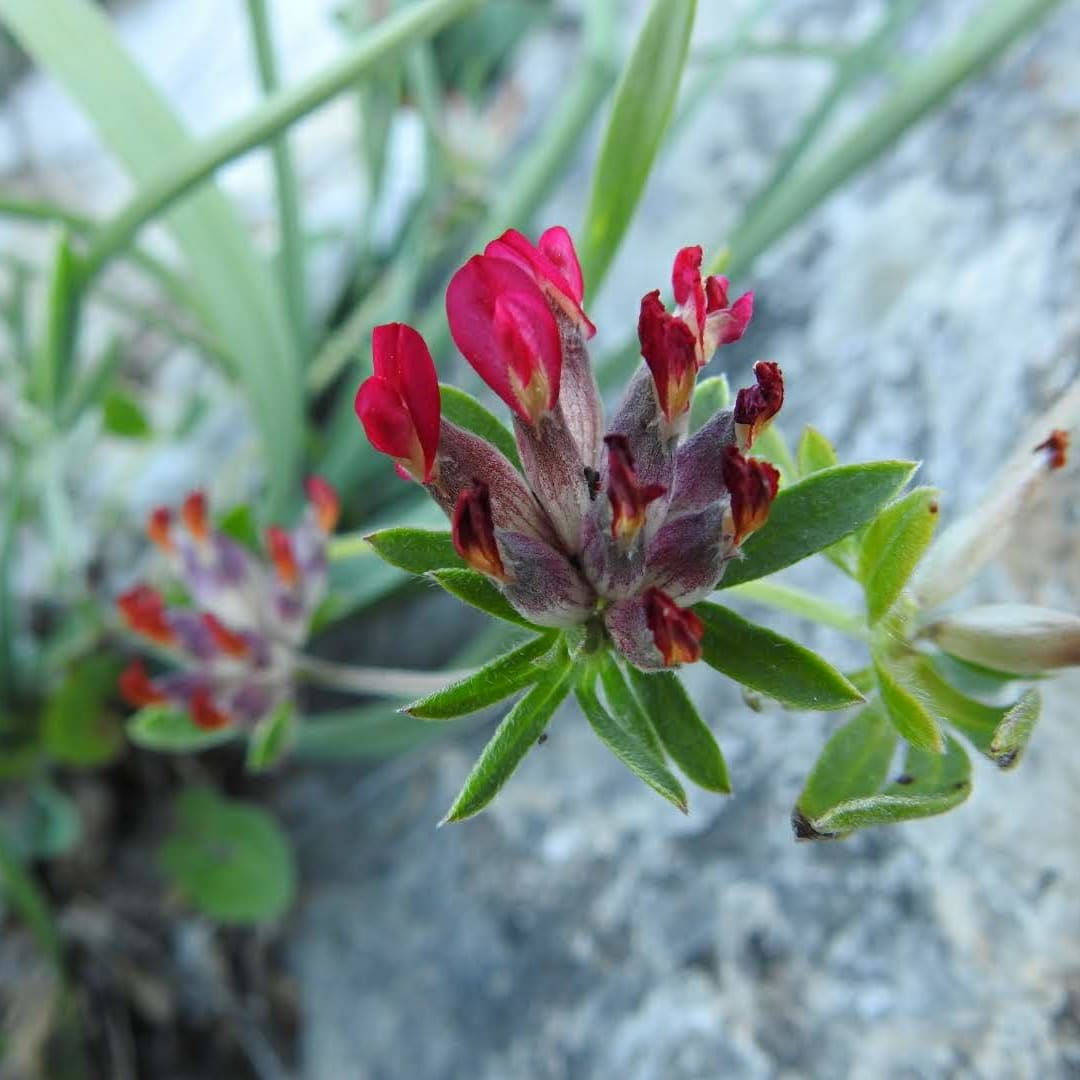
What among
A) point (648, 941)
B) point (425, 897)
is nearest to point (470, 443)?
point (648, 941)

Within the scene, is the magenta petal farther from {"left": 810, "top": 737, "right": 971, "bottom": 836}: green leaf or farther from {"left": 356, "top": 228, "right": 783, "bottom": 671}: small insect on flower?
{"left": 810, "top": 737, "right": 971, "bottom": 836}: green leaf

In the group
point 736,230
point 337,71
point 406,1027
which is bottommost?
point 406,1027

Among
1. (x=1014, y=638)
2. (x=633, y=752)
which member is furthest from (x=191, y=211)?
(x=1014, y=638)

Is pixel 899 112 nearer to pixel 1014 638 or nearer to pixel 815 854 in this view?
pixel 1014 638

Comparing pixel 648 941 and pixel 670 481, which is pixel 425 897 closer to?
pixel 648 941

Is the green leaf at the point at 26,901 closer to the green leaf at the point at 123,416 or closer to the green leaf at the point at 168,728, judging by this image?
the green leaf at the point at 168,728

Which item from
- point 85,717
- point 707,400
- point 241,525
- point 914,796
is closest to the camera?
point 914,796

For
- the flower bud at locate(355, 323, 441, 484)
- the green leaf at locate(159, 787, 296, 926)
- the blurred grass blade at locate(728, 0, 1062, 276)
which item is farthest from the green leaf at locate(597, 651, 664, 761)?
the green leaf at locate(159, 787, 296, 926)
